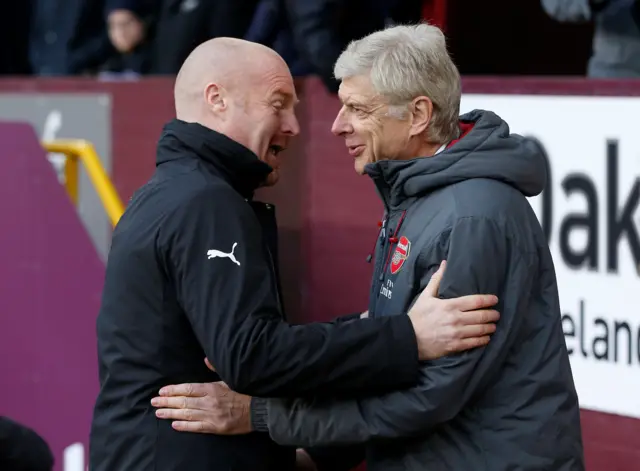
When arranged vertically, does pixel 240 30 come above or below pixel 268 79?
below

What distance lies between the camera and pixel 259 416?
3.11 metres

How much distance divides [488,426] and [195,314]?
2.36 ft

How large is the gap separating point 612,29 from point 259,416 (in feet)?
9.21

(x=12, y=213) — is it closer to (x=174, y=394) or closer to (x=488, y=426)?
(x=174, y=394)

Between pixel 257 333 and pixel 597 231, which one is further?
pixel 597 231

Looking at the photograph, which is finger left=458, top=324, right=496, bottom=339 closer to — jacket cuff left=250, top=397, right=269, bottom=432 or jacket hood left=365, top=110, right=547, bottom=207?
jacket hood left=365, top=110, right=547, bottom=207

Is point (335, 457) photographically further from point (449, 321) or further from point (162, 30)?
point (162, 30)

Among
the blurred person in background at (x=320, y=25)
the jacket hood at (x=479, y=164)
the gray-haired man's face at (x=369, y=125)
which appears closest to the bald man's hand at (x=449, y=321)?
the jacket hood at (x=479, y=164)

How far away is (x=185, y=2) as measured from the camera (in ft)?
24.4

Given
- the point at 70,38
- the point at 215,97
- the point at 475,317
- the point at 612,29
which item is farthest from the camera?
the point at 70,38

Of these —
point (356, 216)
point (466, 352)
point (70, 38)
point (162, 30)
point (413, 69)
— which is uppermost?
point (413, 69)

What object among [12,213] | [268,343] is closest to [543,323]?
[268,343]

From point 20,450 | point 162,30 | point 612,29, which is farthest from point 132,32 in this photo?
point 20,450

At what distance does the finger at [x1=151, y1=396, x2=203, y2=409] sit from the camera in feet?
10.2
